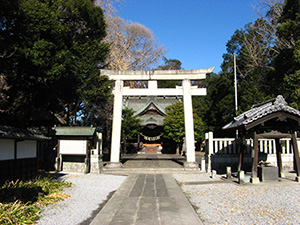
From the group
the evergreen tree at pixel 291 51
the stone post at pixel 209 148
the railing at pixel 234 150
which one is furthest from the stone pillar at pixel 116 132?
the evergreen tree at pixel 291 51

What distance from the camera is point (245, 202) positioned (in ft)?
22.6

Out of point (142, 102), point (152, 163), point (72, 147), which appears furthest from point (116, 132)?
point (142, 102)

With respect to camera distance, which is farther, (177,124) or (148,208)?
(177,124)

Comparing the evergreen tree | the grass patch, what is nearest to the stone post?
the evergreen tree

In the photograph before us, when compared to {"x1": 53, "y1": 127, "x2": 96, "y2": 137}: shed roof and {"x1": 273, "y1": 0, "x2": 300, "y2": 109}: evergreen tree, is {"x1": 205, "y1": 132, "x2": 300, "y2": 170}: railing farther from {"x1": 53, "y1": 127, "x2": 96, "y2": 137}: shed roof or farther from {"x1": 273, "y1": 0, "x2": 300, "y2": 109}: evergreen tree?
{"x1": 53, "y1": 127, "x2": 96, "y2": 137}: shed roof

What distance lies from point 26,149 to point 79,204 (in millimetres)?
3829

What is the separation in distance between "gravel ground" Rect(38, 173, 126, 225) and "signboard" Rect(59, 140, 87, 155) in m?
2.64

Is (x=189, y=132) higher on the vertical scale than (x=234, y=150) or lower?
higher

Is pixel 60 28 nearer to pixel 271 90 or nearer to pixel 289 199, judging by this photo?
pixel 289 199

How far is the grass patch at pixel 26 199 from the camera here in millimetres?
5202

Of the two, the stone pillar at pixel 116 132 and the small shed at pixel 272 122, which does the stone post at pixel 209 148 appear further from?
the stone pillar at pixel 116 132

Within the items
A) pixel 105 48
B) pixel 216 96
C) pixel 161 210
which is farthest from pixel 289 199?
pixel 216 96

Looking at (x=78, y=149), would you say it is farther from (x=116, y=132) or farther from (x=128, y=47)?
(x=128, y=47)

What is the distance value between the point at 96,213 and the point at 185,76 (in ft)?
33.3
